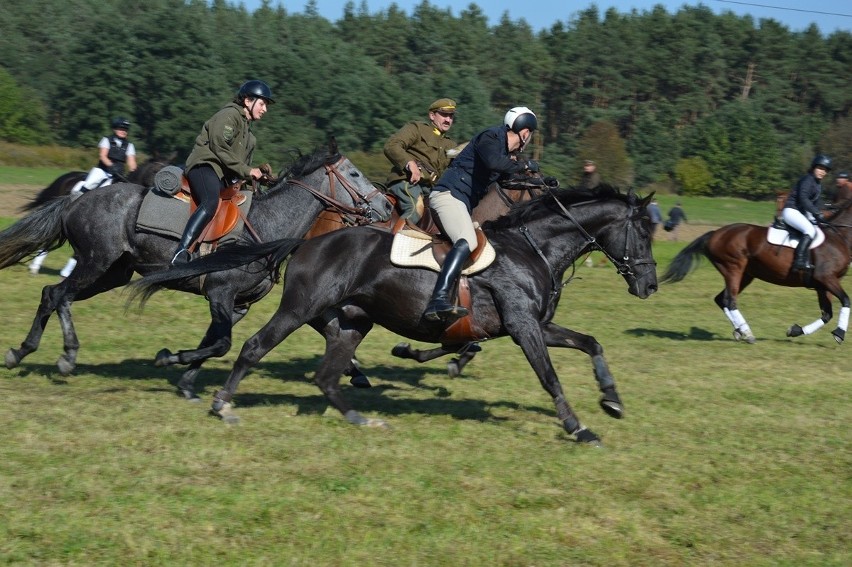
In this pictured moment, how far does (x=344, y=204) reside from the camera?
1080 cm

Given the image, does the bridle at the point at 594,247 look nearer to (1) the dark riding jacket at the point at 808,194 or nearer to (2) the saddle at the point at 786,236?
(1) the dark riding jacket at the point at 808,194

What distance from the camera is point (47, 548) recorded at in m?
5.70

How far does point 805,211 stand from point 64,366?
1089cm

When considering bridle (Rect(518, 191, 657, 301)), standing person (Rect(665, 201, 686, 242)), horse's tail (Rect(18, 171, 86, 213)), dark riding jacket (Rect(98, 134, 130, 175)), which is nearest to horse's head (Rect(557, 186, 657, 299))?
bridle (Rect(518, 191, 657, 301))

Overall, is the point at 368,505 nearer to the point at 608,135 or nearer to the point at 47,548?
the point at 47,548

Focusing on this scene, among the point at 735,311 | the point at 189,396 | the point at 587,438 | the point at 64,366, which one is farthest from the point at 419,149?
the point at 735,311

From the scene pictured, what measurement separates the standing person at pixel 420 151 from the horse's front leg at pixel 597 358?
2.99m

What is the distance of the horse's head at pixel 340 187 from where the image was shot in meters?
10.8

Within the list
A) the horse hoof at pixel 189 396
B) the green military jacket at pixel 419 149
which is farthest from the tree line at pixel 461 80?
the horse hoof at pixel 189 396

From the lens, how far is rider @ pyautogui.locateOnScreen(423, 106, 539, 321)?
330 inches

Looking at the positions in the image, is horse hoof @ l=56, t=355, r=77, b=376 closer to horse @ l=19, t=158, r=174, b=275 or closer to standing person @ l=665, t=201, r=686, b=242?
horse @ l=19, t=158, r=174, b=275

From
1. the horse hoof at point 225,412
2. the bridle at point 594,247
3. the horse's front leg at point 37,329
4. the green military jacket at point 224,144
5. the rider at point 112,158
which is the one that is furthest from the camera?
the rider at point 112,158

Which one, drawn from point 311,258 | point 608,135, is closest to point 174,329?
point 311,258

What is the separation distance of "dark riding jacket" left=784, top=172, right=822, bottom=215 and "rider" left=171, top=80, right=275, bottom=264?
8.93 m
